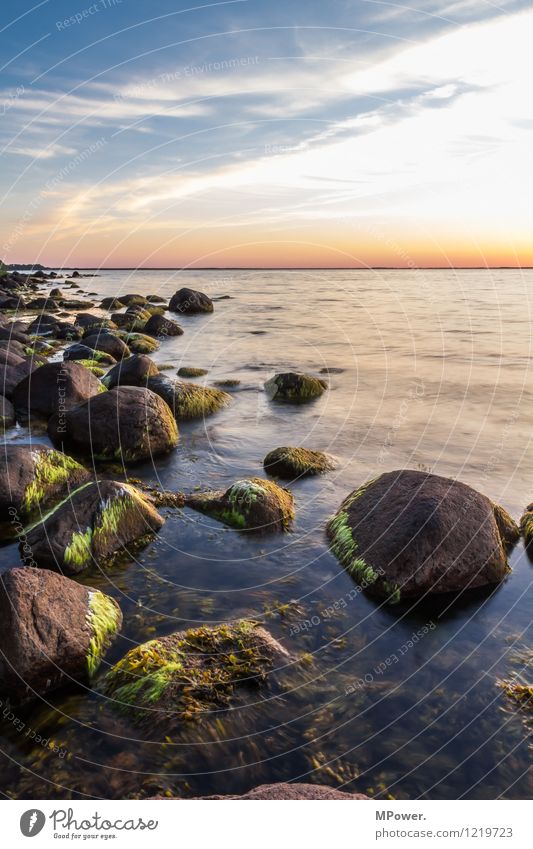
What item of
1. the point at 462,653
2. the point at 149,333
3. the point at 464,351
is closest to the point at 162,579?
the point at 462,653

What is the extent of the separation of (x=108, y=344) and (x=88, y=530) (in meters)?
22.6

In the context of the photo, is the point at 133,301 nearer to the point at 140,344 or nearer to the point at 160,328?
the point at 160,328

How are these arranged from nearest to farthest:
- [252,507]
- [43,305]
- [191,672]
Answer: [191,672] < [252,507] < [43,305]

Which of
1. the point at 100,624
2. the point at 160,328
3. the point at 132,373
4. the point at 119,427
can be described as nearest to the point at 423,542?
the point at 100,624

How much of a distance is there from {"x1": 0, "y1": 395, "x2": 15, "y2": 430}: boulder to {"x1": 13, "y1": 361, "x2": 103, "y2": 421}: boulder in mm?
336

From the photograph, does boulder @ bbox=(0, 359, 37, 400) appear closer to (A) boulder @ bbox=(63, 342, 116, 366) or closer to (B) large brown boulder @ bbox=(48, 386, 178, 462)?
(B) large brown boulder @ bbox=(48, 386, 178, 462)

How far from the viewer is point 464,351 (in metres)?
36.4

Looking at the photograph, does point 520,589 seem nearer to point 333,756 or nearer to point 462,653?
point 462,653

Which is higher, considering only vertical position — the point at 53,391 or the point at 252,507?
A: the point at 53,391

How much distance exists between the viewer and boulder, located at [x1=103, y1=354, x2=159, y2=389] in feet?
68.0

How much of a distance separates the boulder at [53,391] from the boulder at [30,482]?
6055 millimetres

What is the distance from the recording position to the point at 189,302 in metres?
59.3

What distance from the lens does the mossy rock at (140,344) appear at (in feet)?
113

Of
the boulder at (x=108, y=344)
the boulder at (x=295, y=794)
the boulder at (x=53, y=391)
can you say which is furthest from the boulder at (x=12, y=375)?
the boulder at (x=295, y=794)
